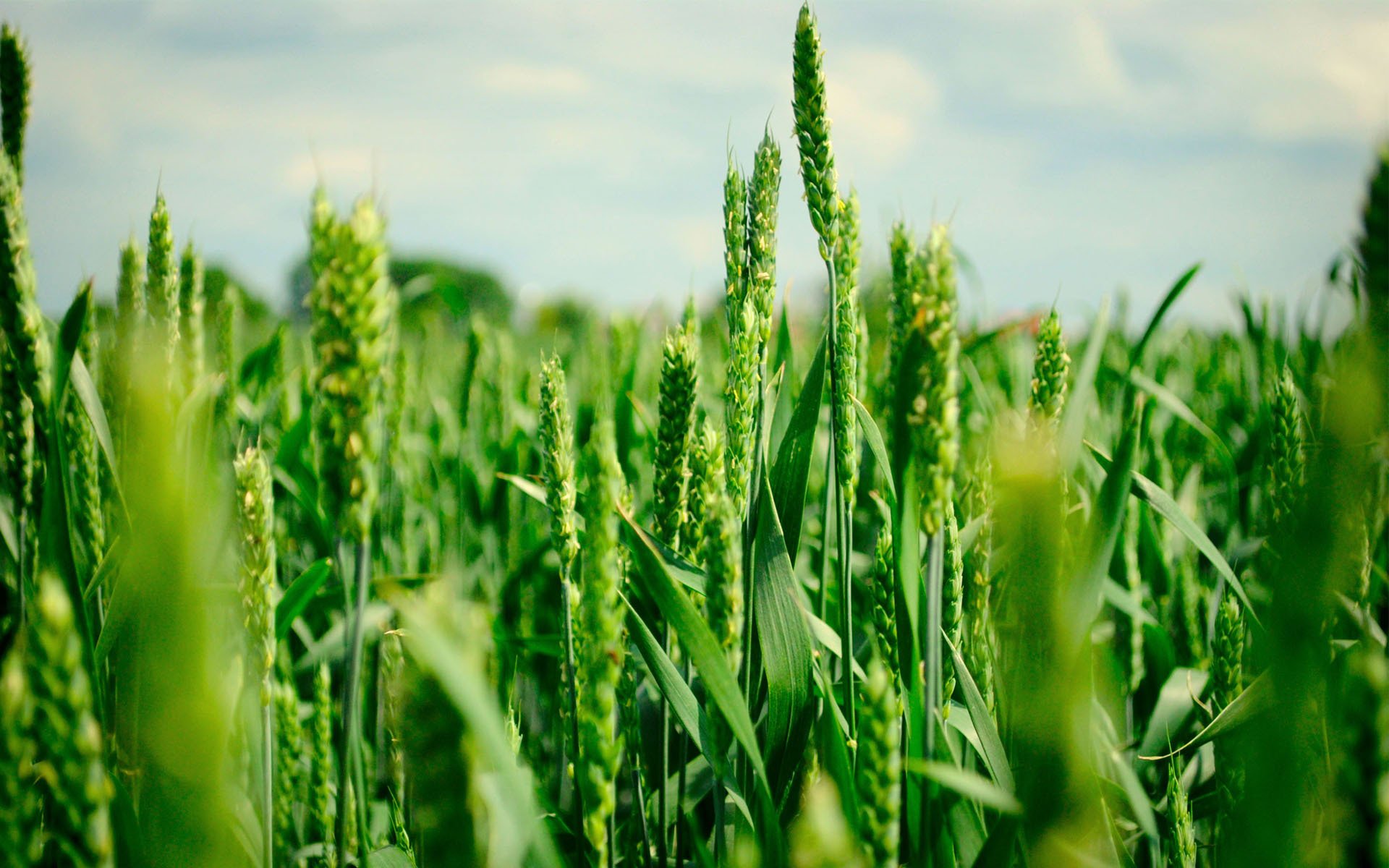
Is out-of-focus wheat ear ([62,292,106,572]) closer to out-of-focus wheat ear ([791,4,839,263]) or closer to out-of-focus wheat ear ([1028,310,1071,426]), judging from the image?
out-of-focus wheat ear ([791,4,839,263])

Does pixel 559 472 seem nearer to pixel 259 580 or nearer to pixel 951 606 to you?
pixel 259 580

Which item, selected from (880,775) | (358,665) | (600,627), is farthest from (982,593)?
(358,665)

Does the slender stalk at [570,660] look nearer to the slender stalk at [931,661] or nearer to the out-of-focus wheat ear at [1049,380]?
the slender stalk at [931,661]

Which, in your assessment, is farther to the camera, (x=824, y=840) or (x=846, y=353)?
(x=846, y=353)

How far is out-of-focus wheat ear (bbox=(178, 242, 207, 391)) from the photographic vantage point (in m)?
1.29

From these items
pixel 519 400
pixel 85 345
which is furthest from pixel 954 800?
pixel 519 400

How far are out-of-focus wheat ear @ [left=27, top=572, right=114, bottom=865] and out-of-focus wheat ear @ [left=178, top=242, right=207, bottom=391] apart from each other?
0.83 meters

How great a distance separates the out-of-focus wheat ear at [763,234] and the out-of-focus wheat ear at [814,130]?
0.04m

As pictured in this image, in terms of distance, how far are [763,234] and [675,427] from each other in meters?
0.27

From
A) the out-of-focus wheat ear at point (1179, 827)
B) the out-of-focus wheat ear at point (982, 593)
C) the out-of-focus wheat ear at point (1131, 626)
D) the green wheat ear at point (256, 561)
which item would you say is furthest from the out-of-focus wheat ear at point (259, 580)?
the out-of-focus wheat ear at point (1131, 626)

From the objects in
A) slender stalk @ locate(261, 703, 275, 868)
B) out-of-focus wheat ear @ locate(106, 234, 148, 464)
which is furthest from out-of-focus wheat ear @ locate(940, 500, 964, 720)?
out-of-focus wheat ear @ locate(106, 234, 148, 464)

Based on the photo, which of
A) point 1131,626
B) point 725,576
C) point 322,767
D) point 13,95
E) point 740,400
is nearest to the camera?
point 725,576

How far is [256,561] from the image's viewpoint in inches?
33.9

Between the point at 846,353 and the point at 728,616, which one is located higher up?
the point at 846,353
